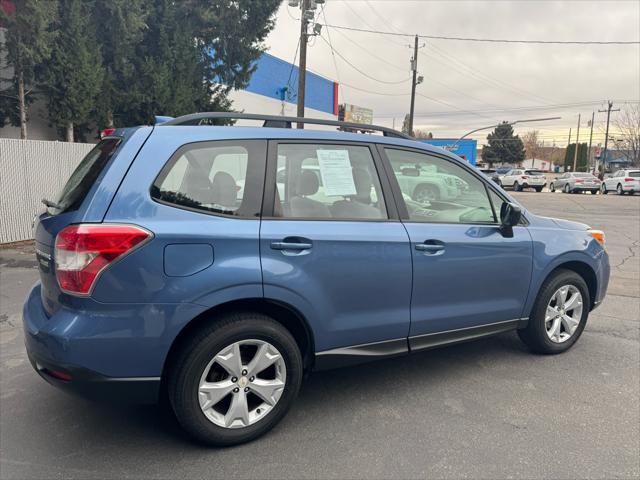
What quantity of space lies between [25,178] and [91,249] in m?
8.42

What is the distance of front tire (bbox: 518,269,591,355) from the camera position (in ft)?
13.4

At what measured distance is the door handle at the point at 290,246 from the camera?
2816 mm

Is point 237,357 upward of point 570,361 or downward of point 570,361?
upward

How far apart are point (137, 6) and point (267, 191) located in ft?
32.0

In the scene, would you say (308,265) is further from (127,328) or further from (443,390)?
(443,390)

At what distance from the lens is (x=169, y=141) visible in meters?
2.76

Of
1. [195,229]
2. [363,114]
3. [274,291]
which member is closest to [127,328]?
[195,229]

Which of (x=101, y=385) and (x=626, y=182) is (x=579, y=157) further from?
(x=101, y=385)

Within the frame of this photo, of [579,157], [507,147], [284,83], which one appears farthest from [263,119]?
[579,157]

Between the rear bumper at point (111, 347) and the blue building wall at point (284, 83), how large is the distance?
793 inches

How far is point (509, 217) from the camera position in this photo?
366 cm

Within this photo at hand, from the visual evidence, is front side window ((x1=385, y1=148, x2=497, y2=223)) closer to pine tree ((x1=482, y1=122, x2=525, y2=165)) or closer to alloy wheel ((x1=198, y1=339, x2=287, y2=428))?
alloy wheel ((x1=198, y1=339, x2=287, y2=428))

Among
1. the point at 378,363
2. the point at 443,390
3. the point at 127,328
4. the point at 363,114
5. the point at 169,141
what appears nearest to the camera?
the point at 127,328

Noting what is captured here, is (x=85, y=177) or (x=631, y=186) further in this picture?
(x=631, y=186)
